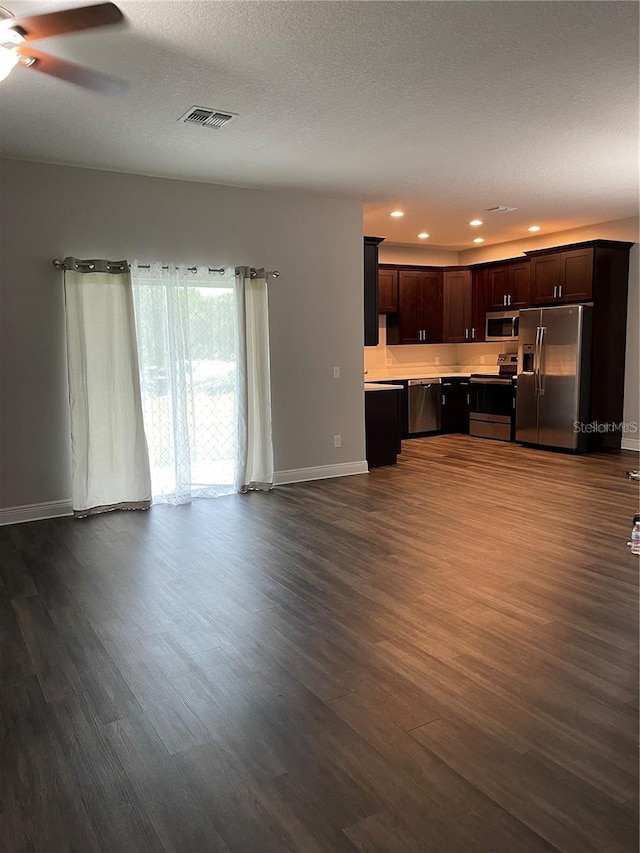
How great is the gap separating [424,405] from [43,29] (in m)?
7.27

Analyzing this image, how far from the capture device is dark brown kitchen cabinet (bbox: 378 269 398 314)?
29.4 feet

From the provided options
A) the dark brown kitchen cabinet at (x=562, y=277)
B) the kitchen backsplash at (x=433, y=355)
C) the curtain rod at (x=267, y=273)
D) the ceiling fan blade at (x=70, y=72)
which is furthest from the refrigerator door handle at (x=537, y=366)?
Result: the ceiling fan blade at (x=70, y=72)

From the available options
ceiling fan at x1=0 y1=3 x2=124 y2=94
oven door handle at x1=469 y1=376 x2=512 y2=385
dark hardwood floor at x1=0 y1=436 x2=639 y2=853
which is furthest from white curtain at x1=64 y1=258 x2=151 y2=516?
oven door handle at x1=469 y1=376 x2=512 y2=385

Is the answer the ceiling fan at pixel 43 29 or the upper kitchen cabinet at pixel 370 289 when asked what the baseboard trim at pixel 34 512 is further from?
the upper kitchen cabinet at pixel 370 289

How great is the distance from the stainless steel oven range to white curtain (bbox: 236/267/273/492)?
399 cm

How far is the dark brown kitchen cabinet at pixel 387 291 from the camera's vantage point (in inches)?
352

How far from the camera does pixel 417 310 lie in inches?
368

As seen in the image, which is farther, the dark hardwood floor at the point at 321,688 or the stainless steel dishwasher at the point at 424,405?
the stainless steel dishwasher at the point at 424,405

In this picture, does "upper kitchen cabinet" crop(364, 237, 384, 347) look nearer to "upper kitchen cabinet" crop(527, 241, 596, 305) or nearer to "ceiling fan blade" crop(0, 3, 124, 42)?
"upper kitchen cabinet" crop(527, 241, 596, 305)

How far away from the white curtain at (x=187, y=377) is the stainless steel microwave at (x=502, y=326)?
15.7ft

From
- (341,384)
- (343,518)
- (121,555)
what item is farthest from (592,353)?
(121,555)

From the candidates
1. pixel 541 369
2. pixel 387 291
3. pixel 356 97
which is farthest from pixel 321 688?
pixel 387 291

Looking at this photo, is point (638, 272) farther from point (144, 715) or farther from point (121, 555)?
point (144, 715)

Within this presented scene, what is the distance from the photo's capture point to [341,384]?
6.45 m
